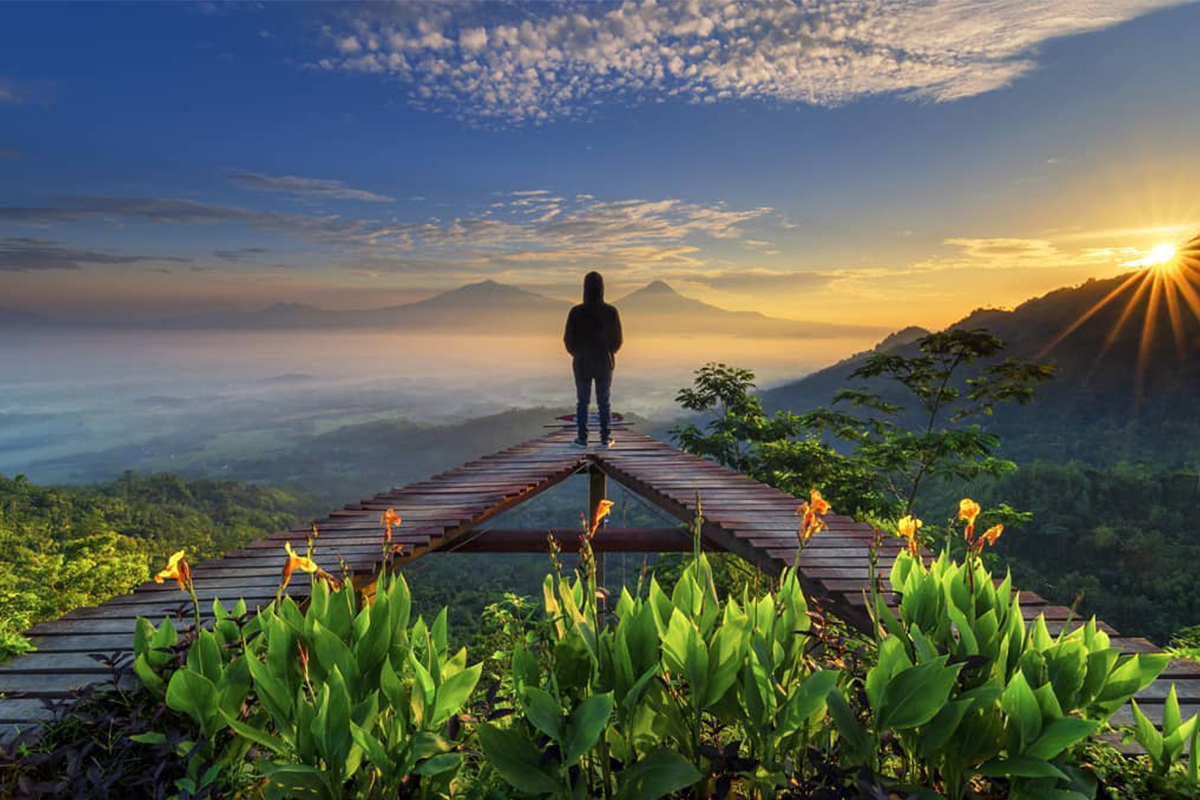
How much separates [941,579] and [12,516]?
29.6m

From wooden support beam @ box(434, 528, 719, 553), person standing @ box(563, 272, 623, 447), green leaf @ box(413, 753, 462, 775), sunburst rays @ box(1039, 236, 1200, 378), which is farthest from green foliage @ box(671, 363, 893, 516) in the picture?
sunburst rays @ box(1039, 236, 1200, 378)

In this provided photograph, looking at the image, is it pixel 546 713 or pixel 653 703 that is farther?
pixel 653 703

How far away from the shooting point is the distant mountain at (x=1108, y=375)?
37781 millimetres

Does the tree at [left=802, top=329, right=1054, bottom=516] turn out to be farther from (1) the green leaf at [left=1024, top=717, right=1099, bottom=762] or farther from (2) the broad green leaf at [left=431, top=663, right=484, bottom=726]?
(2) the broad green leaf at [left=431, top=663, right=484, bottom=726]

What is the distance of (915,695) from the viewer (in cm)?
197

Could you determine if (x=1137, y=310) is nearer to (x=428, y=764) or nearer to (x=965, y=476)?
(x=965, y=476)

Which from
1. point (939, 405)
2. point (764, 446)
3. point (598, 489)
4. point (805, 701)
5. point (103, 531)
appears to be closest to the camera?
point (805, 701)

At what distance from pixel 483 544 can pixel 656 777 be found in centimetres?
581

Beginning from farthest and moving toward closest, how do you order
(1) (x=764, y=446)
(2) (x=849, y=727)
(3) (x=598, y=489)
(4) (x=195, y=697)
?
(1) (x=764, y=446), (3) (x=598, y=489), (4) (x=195, y=697), (2) (x=849, y=727)

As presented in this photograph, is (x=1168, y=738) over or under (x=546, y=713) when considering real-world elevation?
under

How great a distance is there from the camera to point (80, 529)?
21.2 m

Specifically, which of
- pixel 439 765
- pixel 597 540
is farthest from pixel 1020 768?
pixel 597 540

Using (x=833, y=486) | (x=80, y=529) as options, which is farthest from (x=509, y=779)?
(x=80, y=529)

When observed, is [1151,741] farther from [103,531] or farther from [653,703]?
[103,531]
